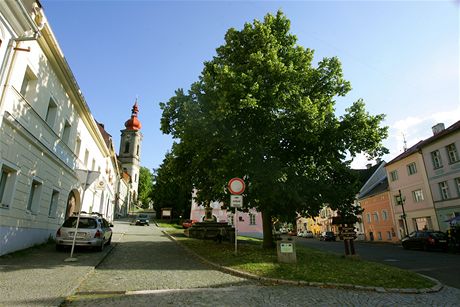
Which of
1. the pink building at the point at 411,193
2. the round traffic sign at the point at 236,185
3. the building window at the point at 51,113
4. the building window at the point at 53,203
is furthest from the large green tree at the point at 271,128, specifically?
the pink building at the point at 411,193

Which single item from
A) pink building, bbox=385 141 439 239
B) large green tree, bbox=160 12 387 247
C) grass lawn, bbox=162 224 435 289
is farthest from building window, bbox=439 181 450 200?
grass lawn, bbox=162 224 435 289

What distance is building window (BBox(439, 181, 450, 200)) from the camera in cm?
2947

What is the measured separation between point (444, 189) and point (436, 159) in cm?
311

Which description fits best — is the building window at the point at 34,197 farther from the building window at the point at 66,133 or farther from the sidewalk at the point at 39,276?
the building window at the point at 66,133

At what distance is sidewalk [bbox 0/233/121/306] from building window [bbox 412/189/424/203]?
3323 cm

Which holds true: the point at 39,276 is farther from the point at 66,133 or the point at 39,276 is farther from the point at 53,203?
the point at 66,133

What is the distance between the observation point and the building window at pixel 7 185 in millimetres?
11062

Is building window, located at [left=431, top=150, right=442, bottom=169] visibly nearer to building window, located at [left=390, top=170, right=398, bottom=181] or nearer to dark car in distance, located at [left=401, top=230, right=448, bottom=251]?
building window, located at [left=390, top=170, right=398, bottom=181]

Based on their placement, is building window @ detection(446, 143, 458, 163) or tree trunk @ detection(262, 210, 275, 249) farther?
building window @ detection(446, 143, 458, 163)

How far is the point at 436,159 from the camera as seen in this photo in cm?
3125

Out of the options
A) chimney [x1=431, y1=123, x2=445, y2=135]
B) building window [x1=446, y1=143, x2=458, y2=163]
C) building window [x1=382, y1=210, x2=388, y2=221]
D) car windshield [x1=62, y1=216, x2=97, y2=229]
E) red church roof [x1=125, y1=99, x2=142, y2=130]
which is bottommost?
car windshield [x1=62, y1=216, x2=97, y2=229]

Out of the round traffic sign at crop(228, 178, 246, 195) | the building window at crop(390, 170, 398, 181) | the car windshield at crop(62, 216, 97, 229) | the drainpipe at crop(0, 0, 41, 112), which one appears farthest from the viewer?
the building window at crop(390, 170, 398, 181)

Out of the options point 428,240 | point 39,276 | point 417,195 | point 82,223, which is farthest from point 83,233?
point 417,195

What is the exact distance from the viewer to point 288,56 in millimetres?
15484
